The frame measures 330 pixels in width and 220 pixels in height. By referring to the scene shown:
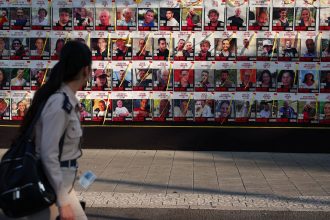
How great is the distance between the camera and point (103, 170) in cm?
877

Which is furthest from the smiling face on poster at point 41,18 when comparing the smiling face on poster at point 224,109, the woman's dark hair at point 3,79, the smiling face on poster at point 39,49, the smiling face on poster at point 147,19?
the smiling face on poster at point 224,109

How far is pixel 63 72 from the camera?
3.38 metres

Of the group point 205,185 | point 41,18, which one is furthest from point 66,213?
point 41,18

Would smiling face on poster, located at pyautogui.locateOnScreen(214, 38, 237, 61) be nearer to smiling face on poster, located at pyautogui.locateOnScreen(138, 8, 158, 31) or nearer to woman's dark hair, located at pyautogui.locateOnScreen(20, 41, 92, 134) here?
smiling face on poster, located at pyautogui.locateOnScreen(138, 8, 158, 31)

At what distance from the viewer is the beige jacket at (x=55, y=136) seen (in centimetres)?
315

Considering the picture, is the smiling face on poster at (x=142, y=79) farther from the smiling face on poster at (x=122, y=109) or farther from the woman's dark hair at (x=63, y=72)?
the woman's dark hair at (x=63, y=72)

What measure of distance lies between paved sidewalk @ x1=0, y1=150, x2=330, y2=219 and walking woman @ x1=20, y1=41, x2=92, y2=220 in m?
3.21

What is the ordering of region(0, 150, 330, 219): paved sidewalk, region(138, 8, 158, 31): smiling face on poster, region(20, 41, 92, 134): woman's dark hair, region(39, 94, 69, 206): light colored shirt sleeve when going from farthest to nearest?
region(138, 8, 158, 31): smiling face on poster, region(0, 150, 330, 219): paved sidewalk, region(20, 41, 92, 134): woman's dark hair, region(39, 94, 69, 206): light colored shirt sleeve

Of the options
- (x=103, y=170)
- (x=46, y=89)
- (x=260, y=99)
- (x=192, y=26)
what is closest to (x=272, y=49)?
(x=260, y=99)

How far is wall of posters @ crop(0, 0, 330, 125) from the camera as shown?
10.1m

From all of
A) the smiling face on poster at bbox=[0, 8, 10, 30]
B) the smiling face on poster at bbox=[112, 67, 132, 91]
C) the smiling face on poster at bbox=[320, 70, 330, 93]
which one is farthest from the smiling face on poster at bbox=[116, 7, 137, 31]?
the smiling face on poster at bbox=[320, 70, 330, 93]

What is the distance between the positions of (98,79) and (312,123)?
425 cm

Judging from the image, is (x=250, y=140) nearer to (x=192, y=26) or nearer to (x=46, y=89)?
(x=192, y=26)

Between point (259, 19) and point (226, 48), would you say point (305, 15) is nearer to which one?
point (259, 19)
